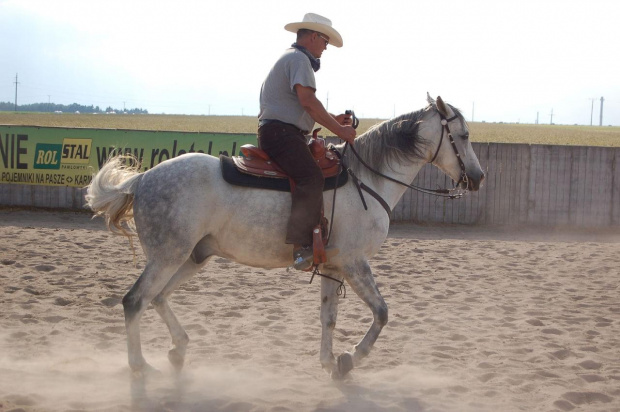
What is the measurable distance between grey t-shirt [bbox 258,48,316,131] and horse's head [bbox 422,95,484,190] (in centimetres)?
107

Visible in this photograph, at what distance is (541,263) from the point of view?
10.7 m

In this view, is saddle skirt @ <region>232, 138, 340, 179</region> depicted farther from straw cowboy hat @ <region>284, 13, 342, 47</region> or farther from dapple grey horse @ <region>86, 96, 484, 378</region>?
straw cowboy hat @ <region>284, 13, 342, 47</region>

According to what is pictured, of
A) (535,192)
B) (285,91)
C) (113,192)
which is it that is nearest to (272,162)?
(285,91)

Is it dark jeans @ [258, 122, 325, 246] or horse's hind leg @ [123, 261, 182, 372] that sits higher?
dark jeans @ [258, 122, 325, 246]

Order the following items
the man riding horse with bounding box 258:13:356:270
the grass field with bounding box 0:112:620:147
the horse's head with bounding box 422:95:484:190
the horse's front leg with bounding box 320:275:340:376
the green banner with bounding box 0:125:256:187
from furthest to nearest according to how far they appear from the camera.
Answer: the grass field with bounding box 0:112:620:147
the green banner with bounding box 0:125:256:187
the horse's head with bounding box 422:95:484:190
the horse's front leg with bounding box 320:275:340:376
the man riding horse with bounding box 258:13:356:270

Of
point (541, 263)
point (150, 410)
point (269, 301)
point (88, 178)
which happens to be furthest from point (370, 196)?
point (88, 178)

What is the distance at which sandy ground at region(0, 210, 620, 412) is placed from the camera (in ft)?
16.9

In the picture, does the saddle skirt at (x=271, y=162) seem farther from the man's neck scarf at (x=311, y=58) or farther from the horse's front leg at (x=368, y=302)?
the horse's front leg at (x=368, y=302)

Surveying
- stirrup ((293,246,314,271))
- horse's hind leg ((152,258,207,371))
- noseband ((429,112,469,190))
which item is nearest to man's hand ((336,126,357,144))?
noseband ((429,112,469,190))

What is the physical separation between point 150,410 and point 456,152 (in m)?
3.09

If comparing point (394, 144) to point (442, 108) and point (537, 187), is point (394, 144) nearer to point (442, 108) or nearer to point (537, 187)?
point (442, 108)

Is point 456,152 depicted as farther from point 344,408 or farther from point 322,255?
point 344,408

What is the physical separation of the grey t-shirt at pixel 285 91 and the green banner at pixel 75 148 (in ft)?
33.4

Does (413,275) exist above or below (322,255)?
below
